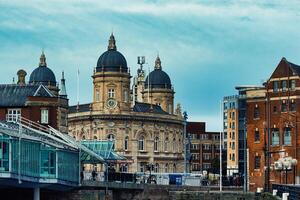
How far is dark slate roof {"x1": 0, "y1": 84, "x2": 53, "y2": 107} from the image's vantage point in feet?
388

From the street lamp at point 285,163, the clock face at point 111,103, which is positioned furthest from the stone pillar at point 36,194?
the clock face at point 111,103

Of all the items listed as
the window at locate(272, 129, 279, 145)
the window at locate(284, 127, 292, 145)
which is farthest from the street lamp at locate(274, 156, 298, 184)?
the window at locate(272, 129, 279, 145)

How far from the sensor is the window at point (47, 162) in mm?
87188

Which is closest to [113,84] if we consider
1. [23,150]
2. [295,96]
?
[295,96]

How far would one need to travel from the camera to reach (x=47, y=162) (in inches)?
3452

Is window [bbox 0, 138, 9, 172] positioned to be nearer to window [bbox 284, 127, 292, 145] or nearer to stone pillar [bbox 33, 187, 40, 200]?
stone pillar [bbox 33, 187, 40, 200]

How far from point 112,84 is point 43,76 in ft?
50.3

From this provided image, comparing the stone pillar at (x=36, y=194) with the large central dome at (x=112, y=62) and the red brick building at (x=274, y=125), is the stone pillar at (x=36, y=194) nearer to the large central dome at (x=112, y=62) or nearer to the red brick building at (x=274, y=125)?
the red brick building at (x=274, y=125)

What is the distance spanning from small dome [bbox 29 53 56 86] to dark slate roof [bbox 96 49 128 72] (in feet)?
35.6

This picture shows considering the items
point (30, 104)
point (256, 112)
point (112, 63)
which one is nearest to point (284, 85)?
point (256, 112)

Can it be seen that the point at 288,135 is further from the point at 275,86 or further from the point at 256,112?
the point at 275,86

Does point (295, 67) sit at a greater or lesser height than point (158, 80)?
lesser

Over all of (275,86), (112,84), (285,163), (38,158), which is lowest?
(285,163)

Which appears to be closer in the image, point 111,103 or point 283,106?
point 283,106
